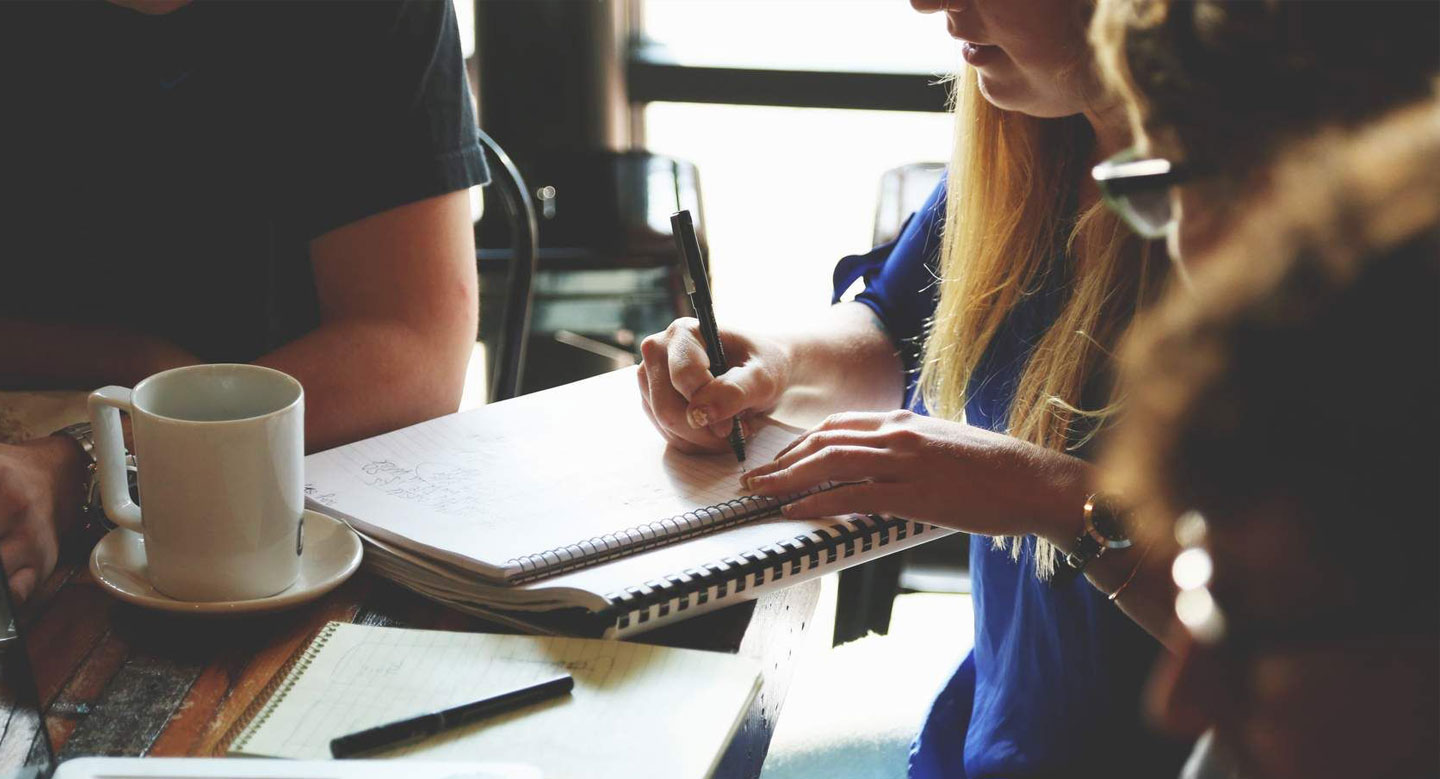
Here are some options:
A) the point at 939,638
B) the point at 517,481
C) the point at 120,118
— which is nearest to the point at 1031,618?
the point at 939,638

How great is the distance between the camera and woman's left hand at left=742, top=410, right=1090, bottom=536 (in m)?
0.86

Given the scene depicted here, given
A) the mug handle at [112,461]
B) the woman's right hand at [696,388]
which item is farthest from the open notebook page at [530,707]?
the woman's right hand at [696,388]

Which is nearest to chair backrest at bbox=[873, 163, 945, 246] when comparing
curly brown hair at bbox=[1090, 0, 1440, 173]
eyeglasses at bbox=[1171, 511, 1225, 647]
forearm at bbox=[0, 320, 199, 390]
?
forearm at bbox=[0, 320, 199, 390]

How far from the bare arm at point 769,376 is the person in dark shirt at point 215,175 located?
0.26m

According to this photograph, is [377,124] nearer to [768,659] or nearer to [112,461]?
[112,461]

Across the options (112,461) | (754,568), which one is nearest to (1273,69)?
(754,568)

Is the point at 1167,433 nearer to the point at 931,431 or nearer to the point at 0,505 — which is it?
the point at 931,431

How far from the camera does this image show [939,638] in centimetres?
131

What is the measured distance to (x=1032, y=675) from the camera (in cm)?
105

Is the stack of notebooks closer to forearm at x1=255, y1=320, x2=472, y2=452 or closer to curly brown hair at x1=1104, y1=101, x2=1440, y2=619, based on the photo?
forearm at x1=255, y1=320, x2=472, y2=452

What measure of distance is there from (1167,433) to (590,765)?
0.40 m

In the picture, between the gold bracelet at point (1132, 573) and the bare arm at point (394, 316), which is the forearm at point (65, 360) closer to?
the bare arm at point (394, 316)

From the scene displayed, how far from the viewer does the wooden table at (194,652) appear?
661mm

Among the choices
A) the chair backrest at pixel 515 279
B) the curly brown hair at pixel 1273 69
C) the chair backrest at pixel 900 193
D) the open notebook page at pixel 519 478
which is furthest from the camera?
the chair backrest at pixel 900 193
